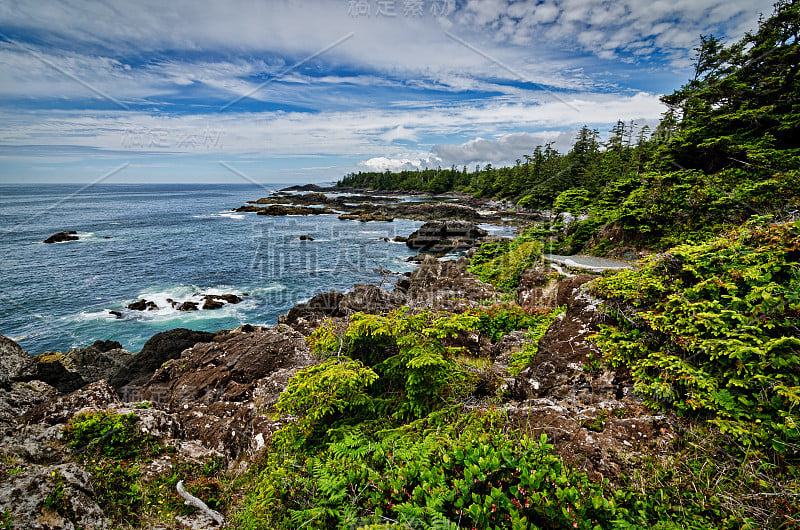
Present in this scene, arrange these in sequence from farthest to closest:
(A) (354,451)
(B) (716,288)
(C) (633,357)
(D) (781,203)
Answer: (D) (781,203), (C) (633,357), (B) (716,288), (A) (354,451)

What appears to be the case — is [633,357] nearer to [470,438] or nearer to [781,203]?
[470,438]

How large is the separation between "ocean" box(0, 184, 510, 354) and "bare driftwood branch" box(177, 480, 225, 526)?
8713mm

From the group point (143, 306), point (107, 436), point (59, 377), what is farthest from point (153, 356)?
point (107, 436)

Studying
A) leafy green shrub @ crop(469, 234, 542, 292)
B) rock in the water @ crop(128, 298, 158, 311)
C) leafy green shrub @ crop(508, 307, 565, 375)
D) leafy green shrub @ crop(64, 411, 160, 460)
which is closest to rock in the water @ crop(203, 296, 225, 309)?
rock in the water @ crop(128, 298, 158, 311)

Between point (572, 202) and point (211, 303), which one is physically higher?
point (572, 202)

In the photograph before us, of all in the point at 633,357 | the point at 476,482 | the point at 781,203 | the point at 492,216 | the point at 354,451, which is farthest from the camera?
the point at 492,216

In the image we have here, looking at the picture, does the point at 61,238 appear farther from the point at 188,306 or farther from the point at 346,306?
the point at 346,306

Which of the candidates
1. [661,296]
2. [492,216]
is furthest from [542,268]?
[492,216]

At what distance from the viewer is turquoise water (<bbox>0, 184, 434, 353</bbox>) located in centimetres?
1978

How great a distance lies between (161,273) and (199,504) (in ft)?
105

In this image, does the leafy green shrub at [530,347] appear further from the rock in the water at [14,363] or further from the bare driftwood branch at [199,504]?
the rock in the water at [14,363]

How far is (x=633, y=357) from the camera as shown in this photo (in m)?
4.50

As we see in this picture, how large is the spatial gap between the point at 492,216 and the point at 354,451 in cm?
6146

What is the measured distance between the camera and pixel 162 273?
1165 inches
